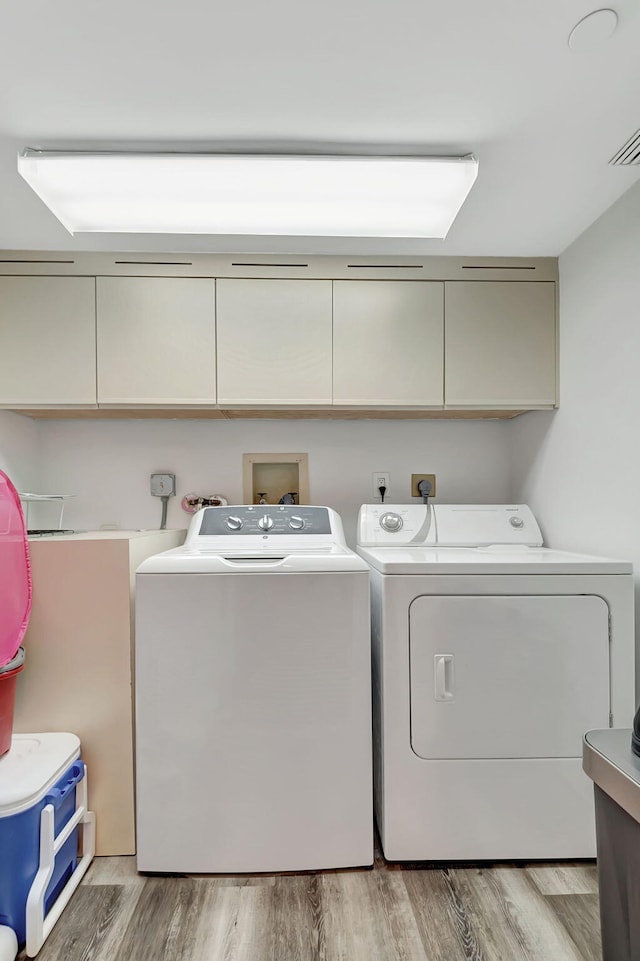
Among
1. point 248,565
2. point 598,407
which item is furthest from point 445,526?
point 248,565

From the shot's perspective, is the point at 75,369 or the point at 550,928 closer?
the point at 550,928

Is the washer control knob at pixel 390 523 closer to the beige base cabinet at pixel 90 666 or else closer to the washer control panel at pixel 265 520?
the washer control panel at pixel 265 520

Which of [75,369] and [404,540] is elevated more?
[75,369]

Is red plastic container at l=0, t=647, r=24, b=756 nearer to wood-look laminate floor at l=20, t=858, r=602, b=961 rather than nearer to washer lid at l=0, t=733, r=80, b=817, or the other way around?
washer lid at l=0, t=733, r=80, b=817

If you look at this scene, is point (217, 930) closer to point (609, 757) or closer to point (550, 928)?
point (550, 928)

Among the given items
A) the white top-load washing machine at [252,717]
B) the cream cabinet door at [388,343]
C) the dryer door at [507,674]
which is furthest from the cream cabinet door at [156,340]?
the dryer door at [507,674]

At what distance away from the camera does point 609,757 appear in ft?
2.41

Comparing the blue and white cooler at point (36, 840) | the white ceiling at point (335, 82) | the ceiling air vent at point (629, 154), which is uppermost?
the white ceiling at point (335, 82)

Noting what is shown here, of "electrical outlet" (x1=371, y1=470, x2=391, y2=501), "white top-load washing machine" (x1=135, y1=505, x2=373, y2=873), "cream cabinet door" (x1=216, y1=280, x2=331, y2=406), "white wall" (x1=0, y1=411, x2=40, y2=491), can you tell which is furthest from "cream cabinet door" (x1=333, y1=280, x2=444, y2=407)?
"white wall" (x1=0, y1=411, x2=40, y2=491)

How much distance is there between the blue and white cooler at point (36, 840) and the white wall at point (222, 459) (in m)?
1.10

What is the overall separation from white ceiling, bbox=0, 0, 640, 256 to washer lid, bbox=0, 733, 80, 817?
168 cm

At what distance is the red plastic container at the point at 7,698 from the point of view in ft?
4.44

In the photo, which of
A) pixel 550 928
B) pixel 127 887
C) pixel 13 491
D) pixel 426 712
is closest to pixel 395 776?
pixel 426 712

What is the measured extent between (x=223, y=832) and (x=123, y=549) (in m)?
0.87
